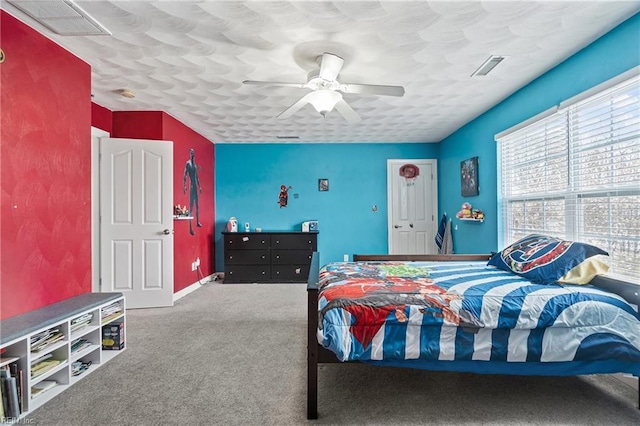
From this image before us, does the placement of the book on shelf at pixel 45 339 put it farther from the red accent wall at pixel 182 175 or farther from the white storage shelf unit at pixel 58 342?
the red accent wall at pixel 182 175

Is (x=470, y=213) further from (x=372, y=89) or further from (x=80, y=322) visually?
(x=80, y=322)

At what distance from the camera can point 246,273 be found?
5.20 metres

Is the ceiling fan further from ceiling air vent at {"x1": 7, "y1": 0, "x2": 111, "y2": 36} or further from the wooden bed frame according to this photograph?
the wooden bed frame

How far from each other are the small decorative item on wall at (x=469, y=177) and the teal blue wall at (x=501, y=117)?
0.28 ft

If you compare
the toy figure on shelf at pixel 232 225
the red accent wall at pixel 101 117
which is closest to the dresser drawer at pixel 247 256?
the toy figure on shelf at pixel 232 225

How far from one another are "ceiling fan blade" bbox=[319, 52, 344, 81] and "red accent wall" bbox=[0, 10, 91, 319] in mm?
2005

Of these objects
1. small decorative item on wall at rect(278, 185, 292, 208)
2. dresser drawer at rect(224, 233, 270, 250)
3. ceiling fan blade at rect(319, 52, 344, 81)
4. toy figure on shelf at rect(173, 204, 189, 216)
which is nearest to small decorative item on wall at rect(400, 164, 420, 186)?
small decorative item on wall at rect(278, 185, 292, 208)

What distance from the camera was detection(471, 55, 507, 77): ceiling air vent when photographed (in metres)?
2.56

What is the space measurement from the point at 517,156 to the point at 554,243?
1.33 metres

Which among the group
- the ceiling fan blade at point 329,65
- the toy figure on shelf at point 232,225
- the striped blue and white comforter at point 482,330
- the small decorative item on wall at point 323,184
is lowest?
the striped blue and white comforter at point 482,330

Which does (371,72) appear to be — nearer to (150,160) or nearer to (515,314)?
(515,314)

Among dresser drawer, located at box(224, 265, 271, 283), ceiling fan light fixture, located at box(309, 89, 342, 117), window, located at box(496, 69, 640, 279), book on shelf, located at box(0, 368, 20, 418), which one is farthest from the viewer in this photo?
dresser drawer, located at box(224, 265, 271, 283)

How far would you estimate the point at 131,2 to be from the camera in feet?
6.12

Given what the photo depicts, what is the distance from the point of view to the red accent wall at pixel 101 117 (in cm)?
361
